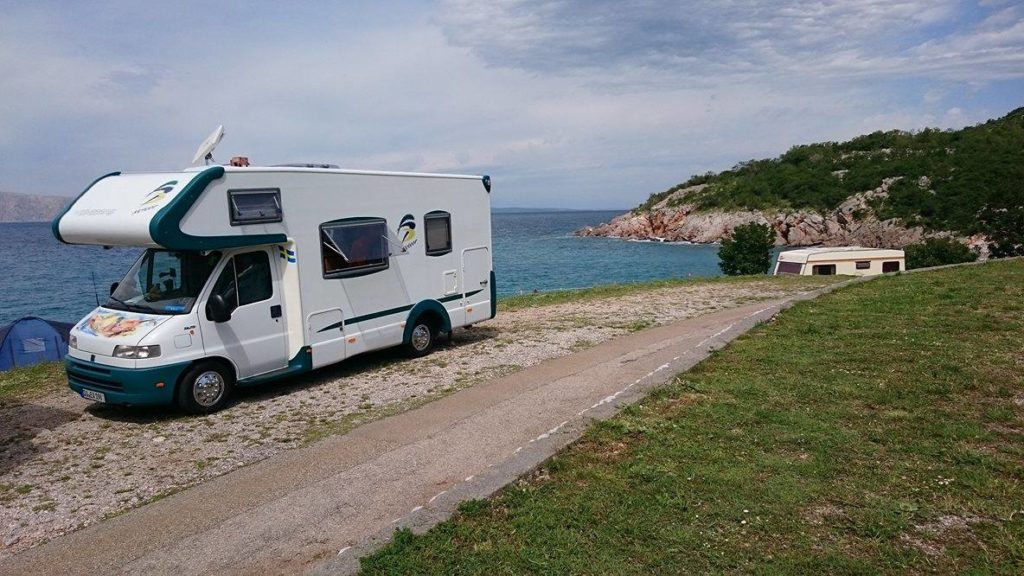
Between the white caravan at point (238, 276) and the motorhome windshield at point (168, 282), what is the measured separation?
2 centimetres

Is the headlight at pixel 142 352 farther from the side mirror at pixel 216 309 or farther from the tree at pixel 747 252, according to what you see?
the tree at pixel 747 252

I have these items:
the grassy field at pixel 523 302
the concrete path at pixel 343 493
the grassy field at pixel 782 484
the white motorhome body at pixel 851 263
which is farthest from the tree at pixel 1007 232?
the concrete path at pixel 343 493

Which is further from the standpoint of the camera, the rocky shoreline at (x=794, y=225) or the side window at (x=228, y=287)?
the rocky shoreline at (x=794, y=225)

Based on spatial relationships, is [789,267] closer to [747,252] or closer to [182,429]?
[747,252]

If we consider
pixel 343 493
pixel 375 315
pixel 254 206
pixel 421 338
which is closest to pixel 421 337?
pixel 421 338

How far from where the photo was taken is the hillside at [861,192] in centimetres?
6191

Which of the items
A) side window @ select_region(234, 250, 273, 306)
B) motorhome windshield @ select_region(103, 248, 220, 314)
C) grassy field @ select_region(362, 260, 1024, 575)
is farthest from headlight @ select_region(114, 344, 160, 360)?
grassy field @ select_region(362, 260, 1024, 575)

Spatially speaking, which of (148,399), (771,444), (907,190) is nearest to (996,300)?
(771,444)

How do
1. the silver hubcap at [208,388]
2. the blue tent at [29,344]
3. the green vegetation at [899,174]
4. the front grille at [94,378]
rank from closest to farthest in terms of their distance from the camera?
the front grille at [94,378] < the silver hubcap at [208,388] < the blue tent at [29,344] < the green vegetation at [899,174]

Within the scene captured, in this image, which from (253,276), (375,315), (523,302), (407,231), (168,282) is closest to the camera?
(168,282)

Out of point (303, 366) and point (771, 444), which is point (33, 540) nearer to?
point (303, 366)

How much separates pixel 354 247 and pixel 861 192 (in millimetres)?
74820

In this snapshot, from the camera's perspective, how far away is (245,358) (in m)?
9.01

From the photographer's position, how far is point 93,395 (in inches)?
330
